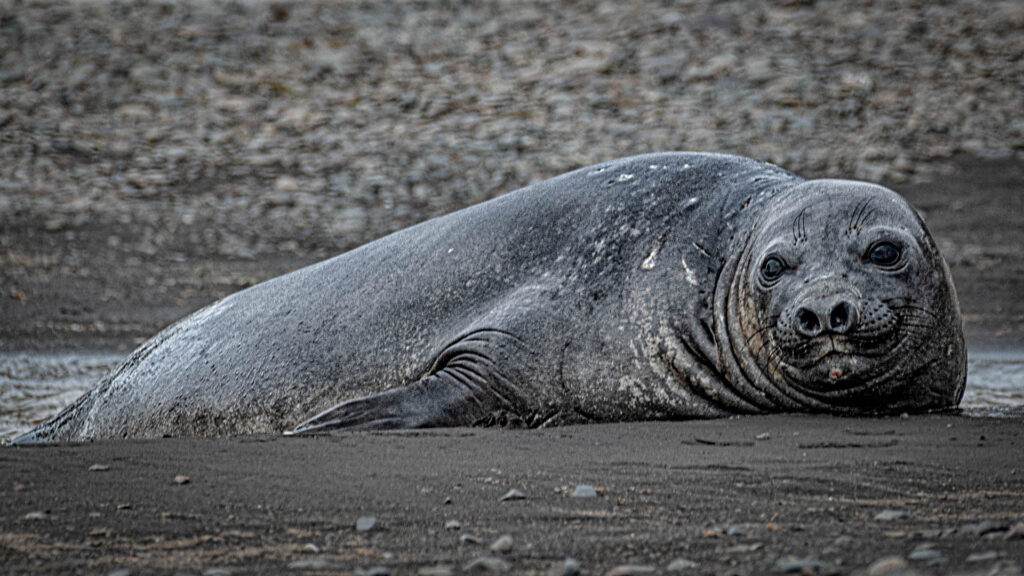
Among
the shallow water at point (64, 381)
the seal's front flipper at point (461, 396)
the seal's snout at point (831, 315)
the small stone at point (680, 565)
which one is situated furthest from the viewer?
the shallow water at point (64, 381)

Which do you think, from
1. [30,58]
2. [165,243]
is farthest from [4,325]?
[30,58]

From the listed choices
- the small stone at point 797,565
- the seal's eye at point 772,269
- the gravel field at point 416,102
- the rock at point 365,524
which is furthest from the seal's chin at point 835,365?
the gravel field at point 416,102

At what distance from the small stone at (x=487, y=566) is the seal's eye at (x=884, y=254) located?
2.01 m

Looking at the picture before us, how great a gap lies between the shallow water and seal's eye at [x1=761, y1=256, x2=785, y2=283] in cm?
228

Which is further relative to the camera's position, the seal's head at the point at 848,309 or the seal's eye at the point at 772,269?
the seal's eye at the point at 772,269

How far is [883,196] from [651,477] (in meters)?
1.54

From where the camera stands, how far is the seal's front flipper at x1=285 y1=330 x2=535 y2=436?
4012 millimetres

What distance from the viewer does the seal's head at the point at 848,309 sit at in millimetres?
3760

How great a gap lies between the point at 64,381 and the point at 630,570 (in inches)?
238

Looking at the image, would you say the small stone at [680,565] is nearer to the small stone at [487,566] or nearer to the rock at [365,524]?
the small stone at [487,566]

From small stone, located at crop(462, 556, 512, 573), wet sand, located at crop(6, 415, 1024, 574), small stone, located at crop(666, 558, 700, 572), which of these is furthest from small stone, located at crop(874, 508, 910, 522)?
small stone, located at crop(462, 556, 512, 573)

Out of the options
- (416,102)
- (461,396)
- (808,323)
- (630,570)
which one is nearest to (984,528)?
(630,570)

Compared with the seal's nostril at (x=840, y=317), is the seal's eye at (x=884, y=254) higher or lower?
higher

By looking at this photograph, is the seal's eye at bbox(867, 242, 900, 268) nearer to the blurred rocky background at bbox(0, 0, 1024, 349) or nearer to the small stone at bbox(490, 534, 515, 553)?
the small stone at bbox(490, 534, 515, 553)
